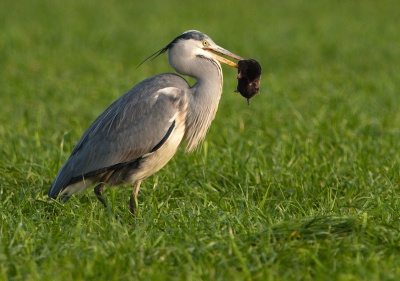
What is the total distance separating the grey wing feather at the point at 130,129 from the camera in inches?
205

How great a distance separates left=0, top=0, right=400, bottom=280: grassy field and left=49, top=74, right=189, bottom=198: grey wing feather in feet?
0.95

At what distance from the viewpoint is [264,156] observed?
6379 mm

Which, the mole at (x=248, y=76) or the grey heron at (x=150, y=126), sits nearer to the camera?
the grey heron at (x=150, y=126)

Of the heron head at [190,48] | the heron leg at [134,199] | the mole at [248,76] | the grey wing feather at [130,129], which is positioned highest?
the heron head at [190,48]

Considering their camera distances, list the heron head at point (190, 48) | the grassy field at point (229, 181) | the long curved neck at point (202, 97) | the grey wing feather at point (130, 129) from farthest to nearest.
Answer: the heron head at point (190, 48), the long curved neck at point (202, 97), the grey wing feather at point (130, 129), the grassy field at point (229, 181)

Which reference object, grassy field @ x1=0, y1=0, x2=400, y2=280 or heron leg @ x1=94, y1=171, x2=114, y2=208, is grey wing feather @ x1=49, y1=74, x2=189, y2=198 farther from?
grassy field @ x1=0, y1=0, x2=400, y2=280

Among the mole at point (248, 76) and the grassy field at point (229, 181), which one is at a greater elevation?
the mole at point (248, 76)

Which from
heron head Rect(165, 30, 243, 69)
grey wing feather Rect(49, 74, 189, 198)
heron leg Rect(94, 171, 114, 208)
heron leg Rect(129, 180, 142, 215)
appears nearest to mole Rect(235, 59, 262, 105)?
heron head Rect(165, 30, 243, 69)

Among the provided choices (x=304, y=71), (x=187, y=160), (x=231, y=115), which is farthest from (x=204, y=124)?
(x=304, y=71)

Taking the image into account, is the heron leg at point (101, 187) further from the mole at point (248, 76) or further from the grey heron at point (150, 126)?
the mole at point (248, 76)

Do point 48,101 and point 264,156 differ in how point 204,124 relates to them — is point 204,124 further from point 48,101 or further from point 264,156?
point 48,101

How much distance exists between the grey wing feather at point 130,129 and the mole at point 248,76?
450 millimetres

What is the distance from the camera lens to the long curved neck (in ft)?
17.4

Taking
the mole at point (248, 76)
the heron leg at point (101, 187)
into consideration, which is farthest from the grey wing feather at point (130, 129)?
the mole at point (248, 76)
